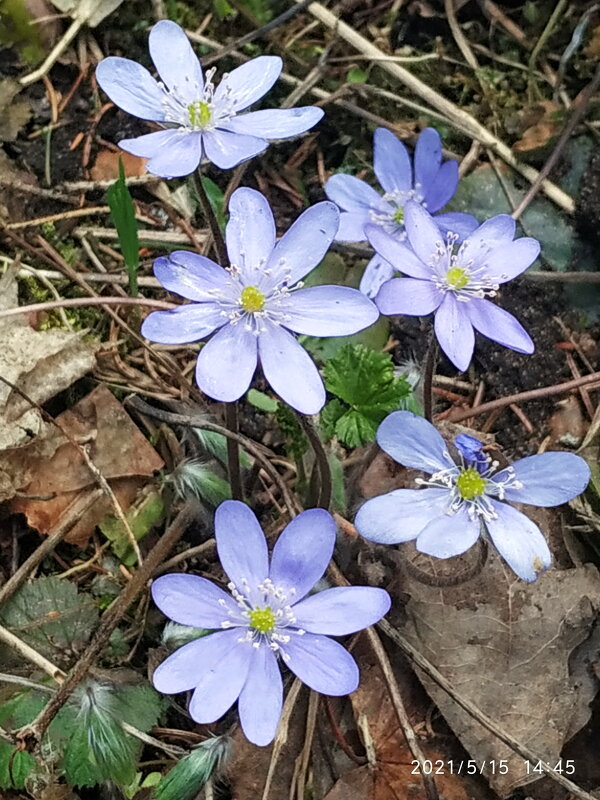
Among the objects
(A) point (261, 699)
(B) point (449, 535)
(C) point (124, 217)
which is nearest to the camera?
(A) point (261, 699)

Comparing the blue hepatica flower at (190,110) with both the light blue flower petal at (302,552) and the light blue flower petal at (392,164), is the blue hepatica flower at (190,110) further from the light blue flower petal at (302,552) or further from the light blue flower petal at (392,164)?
the light blue flower petal at (302,552)

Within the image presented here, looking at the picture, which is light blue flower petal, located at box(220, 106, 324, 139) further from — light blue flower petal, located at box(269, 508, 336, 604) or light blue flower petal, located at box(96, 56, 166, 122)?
light blue flower petal, located at box(269, 508, 336, 604)

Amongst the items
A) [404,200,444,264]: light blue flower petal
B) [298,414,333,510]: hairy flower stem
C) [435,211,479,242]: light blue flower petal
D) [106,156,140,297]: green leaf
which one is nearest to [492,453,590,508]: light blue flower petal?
[298,414,333,510]: hairy flower stem

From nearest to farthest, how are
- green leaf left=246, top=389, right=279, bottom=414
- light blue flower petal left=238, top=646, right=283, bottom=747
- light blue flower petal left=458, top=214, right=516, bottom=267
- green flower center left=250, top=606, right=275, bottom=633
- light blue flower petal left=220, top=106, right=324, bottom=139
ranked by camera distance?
light blue flower petal left=238, top=646, right=283, bottom=747, green flower center left=250, top=606, right=275, bottom=633, light blue flower petal left=220, top=106, right=324, bottom=139, light blue flower petal left=458, top=214, right=516, bottom=267, green leaf left=246, top=389, right=279, bottom=414

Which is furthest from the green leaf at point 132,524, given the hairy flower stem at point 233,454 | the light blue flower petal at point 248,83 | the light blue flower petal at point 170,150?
the light blue flower petal at point 248,83

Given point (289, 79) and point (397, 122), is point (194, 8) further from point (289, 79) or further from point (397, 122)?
point (397, 122)

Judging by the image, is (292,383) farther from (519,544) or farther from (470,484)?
(519,544)

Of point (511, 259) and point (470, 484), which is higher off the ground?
point (511, 259)

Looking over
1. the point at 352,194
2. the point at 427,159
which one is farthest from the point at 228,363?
the point at 427,159
